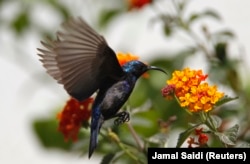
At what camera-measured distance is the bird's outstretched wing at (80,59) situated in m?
1.52

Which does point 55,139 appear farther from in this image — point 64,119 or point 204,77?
point 204,77

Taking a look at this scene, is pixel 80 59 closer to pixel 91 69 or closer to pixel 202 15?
pixel 91 69

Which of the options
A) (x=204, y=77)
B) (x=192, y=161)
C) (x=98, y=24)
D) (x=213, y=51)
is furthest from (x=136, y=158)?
(x=98, y=24)

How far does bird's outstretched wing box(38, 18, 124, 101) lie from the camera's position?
4.97 feet

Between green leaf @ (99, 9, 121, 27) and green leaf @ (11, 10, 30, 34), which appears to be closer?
green leaf @ (99, 9, 121, 27)

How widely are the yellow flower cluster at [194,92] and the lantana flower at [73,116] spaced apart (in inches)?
12.1

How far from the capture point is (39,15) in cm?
336

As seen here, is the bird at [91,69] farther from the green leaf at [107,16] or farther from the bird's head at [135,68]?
the green leaf at [107,16]

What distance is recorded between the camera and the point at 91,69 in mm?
1586

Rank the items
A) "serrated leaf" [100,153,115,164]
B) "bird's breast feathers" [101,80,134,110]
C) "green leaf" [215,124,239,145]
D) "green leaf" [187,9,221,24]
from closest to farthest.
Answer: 1. "green leaf" [215,124,239,145]
2. "bird's breast feathers" [101,80,134,110]
3. "serrated leaf" [100,153,115,164]
4. "green leaf" [187,9,221,24]

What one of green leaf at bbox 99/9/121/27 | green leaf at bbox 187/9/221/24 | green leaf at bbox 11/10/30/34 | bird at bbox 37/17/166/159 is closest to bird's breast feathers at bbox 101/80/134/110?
bird at bbox 37/17/166/159

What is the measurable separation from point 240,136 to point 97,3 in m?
1.35

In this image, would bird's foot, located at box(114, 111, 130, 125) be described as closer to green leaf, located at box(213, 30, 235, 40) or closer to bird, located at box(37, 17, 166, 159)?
bird, located at box(37, 17, 166, 159)

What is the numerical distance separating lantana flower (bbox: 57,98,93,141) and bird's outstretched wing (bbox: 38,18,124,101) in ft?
0.54
